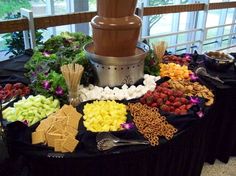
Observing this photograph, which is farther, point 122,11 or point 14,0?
point 14,0

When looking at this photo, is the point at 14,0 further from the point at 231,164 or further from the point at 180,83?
the point at 231,164

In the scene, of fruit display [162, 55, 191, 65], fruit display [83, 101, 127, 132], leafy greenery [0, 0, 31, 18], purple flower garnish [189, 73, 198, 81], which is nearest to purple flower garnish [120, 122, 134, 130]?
fruit display [83, 101, 127, 132]

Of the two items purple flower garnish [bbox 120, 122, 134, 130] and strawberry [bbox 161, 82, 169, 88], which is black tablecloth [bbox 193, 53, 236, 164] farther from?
purple flower garnish [bbox 120, 122, 134, 130]

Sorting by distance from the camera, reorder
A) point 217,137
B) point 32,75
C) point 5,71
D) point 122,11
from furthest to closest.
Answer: point 217,137
point 5,71
point 32,75
point 122,11

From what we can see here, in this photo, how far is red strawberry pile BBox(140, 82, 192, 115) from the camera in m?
1.16

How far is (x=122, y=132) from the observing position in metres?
0.98

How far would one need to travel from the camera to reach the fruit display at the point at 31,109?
3.46ft

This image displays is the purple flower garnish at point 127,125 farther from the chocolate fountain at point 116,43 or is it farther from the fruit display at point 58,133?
the chocolate fountain at point 116,43

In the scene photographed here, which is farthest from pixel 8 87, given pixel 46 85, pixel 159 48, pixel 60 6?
pixel 60 6

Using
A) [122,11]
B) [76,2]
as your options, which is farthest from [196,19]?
[122,11]

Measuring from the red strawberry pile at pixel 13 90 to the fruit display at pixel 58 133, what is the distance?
31 centimetres

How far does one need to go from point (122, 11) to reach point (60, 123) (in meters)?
0.59

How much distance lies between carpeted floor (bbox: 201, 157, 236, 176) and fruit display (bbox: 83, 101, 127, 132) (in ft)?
3.01

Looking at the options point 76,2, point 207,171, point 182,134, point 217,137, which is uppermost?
point 76,2
